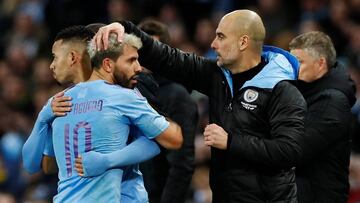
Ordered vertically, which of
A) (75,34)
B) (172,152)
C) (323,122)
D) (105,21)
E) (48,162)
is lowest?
(105,21)

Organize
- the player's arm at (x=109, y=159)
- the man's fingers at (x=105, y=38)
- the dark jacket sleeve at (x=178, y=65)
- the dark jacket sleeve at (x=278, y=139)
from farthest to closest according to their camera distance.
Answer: the dark jacket sleeve at (x=178, y=65), the dark jacket sleeve at (x=278, y=139), the man's fingers at (x=105, y=38), the player's arm at (x=109, y=159)

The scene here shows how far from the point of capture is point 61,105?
4355 mm

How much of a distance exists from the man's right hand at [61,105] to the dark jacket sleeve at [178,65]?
26.7 inches

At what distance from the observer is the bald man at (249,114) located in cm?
446

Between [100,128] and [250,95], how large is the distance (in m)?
0.87

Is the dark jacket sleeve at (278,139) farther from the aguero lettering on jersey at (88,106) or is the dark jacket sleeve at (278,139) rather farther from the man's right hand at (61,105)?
the man's right hand at (61,105)

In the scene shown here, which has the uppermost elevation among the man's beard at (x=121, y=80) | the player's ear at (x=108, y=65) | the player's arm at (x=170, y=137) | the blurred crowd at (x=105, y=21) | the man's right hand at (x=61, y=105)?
the player's ear at (x=108, y=65)

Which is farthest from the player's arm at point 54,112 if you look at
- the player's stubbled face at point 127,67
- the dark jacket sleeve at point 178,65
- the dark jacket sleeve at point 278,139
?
the dark jacket sleeve at point 278,139

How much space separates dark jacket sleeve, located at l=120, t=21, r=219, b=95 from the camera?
192 inches

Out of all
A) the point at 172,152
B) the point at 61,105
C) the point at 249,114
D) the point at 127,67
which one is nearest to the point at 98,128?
the point at 61,105

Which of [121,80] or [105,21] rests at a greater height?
[121,80]

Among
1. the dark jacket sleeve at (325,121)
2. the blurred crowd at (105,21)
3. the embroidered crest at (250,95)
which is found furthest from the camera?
the blurred crowd at (105,21)

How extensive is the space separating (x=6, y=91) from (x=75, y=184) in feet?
22.8

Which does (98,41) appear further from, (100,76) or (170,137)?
(170,137)
